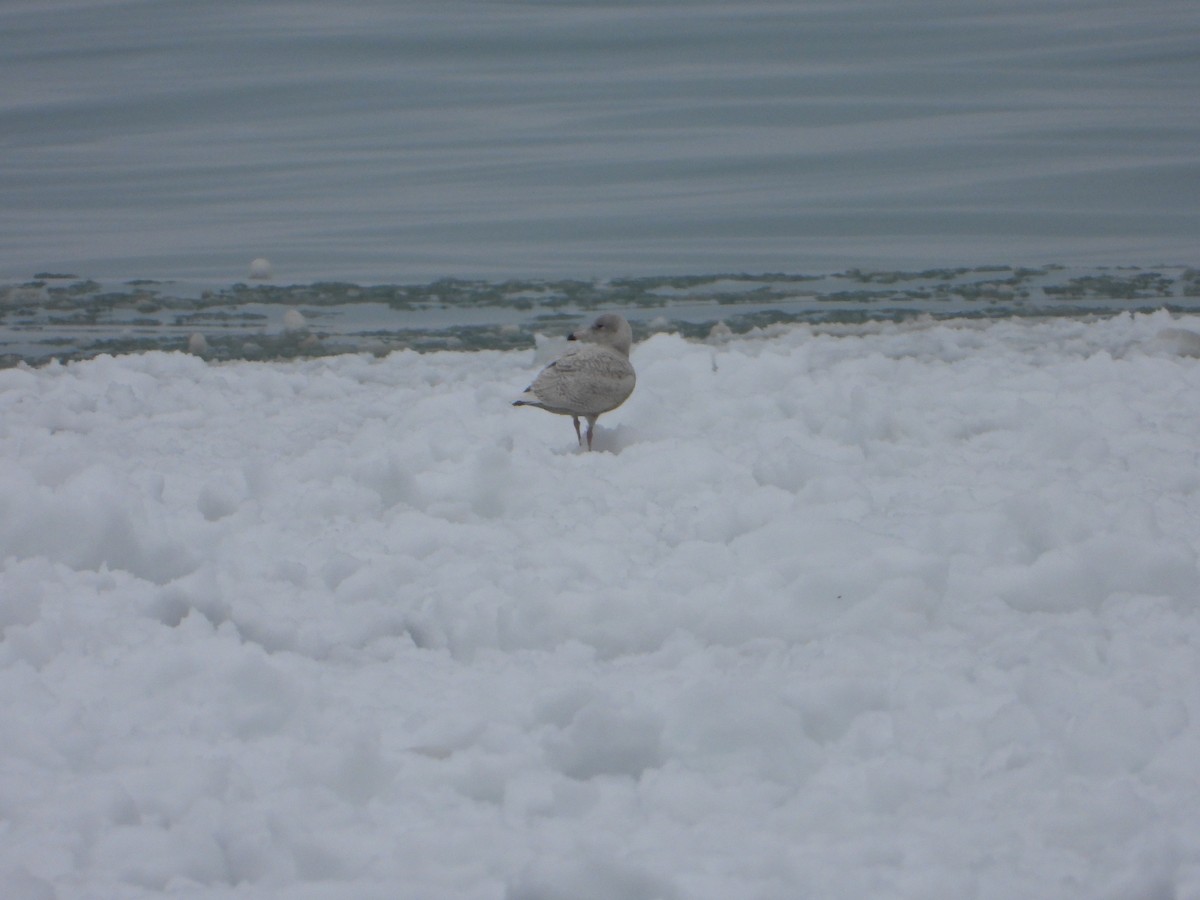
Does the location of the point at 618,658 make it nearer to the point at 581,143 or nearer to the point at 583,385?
the point at 583,385

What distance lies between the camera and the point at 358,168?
23203 mm

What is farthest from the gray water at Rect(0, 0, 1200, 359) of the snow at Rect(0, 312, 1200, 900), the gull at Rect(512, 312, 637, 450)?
the snow at Rect(0, 312, 1200, 900)

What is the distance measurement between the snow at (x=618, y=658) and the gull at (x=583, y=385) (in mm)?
206

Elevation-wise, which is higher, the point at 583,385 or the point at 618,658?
the point at 583,385

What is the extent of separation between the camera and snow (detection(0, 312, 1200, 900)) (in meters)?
2.65

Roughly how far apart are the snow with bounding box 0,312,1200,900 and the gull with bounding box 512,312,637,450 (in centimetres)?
21

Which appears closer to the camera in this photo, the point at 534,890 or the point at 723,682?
the point at 534,890

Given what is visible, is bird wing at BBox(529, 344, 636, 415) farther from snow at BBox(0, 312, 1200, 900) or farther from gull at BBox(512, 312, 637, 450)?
snow at BBox(0, 312, 1200, 900)

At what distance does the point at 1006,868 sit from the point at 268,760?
5.00 ft

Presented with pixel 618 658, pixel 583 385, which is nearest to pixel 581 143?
pixel 583 385

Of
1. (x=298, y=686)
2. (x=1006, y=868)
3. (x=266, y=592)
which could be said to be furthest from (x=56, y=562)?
(x=1006, y=868)

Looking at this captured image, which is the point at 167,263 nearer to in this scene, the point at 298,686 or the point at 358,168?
the point at 358,168

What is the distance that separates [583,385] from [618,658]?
185 centimetres

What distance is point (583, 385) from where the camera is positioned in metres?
5.18
